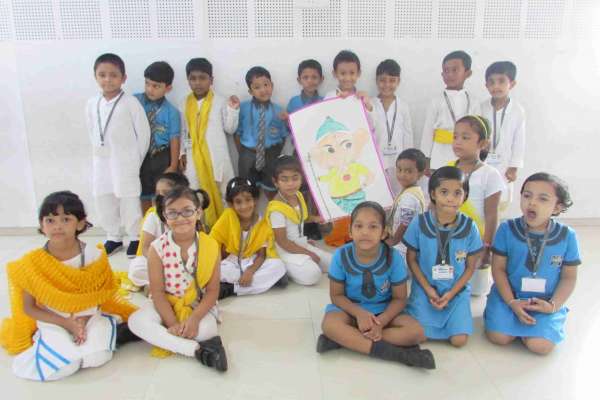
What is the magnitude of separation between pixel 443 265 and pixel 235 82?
2.30 metres

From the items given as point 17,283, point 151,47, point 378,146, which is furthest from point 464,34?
point 17,283

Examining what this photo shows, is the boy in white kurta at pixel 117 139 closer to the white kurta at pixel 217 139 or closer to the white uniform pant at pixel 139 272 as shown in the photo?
the white kurta at pixel 217 139

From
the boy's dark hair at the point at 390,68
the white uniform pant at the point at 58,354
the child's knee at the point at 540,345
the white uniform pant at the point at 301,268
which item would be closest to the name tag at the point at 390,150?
the boy's dark hair at the point at 390,68

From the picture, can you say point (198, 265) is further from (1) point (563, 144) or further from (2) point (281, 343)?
(1) point (563, 144)

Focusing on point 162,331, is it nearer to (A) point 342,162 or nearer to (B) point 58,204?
(B) point 58,204

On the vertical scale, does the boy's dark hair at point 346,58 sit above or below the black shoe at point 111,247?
above

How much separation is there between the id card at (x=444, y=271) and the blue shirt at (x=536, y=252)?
0.26 metres

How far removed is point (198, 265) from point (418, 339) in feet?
3.66

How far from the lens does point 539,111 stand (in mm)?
4102

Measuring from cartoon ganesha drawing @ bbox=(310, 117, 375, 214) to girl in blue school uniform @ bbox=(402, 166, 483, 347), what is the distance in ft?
3.28

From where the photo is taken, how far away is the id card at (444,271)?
245 centimetres

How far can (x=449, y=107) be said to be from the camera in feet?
12.2

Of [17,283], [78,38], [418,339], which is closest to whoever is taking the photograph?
[17,283]

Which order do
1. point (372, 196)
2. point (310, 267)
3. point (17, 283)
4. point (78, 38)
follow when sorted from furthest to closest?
1. point (78, 38)
2. point (372, 196)
3. point (310, 267)
4. point (17, 283)
